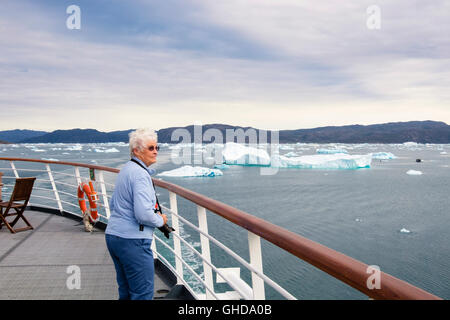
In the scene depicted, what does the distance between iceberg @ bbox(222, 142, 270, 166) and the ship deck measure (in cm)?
3798

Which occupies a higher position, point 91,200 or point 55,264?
point 91,200

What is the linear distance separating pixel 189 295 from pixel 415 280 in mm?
9951

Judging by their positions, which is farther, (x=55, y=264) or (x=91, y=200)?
(x=91, y=200)

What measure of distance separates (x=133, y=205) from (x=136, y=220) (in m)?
0.08

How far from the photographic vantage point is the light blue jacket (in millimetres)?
1548

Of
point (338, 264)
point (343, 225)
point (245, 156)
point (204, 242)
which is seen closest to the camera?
point (338, 264)

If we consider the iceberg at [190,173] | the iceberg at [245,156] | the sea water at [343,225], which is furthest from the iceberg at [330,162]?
the iceberg at [190,173]

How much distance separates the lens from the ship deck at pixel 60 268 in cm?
252

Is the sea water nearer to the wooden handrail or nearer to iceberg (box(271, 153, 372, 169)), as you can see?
the wooden handrail

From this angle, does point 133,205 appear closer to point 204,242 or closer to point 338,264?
point 204,242

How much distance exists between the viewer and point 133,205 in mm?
1589

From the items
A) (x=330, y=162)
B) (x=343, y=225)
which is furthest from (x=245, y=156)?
(x=343, y=225)

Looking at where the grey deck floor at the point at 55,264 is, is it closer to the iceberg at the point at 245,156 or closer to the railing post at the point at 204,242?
the railing post at the point at 204,242

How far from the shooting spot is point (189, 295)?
241 cm
